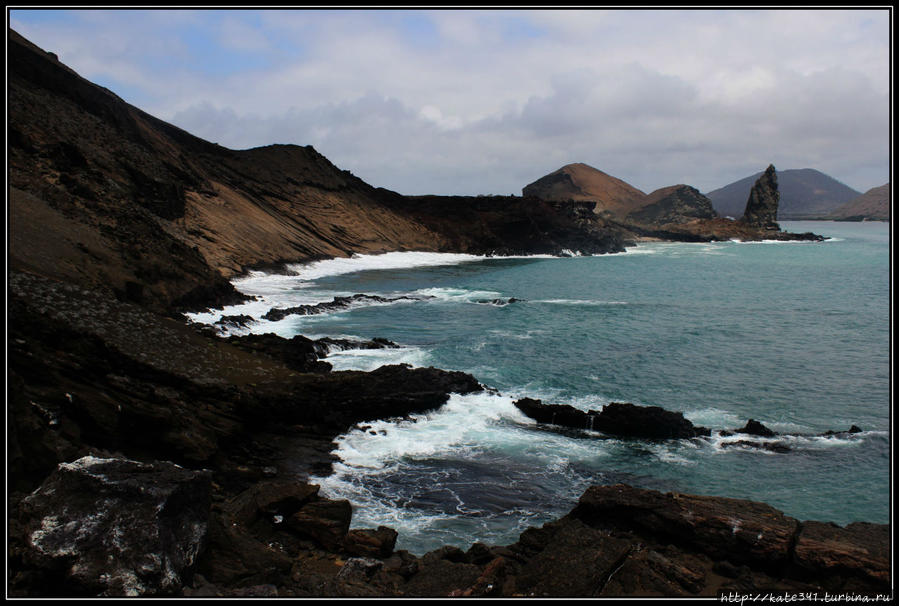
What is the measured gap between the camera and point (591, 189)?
590 ft

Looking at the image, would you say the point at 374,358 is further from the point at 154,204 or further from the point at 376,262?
the point at 376,262

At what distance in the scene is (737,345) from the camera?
25.4 m

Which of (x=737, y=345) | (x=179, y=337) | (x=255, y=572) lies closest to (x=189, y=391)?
(x=179, y=337)

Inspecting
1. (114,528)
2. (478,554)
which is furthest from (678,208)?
(114,528)

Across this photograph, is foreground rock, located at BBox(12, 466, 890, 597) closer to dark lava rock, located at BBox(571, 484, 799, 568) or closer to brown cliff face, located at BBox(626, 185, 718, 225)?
dark lava rock, located at BBox(571, 484, 799, 568)

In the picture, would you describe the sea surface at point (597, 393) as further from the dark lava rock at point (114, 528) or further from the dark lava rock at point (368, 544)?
the dark lava rock at point (114, 528)

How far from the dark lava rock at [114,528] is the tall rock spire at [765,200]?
139m

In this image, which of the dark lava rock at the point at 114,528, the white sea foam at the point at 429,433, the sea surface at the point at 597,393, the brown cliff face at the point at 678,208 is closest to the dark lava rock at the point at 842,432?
the sea surface at the point at 597,393

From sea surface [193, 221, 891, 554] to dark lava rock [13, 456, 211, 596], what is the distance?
4.21 metres

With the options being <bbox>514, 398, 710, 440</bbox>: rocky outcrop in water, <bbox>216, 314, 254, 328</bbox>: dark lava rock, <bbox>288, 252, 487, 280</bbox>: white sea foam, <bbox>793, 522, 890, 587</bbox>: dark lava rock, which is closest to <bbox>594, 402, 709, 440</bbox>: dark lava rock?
<bbox>514, 398, 710, 440</bbox>: rocky outcrop in water

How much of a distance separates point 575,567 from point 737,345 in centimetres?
2085

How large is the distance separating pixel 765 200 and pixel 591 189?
58833 millimetres

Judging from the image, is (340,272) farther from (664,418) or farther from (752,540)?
(752,540)

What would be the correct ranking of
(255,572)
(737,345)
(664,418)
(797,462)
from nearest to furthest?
(255,572)
(797,462)
(664,418)
(737,345)
